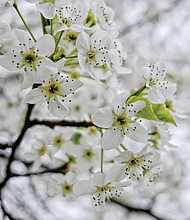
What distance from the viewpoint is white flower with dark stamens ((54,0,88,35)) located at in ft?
3.78

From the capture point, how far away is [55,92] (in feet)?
3.76

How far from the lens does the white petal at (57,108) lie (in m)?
1.14

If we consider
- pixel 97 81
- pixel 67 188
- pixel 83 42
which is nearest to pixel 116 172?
pixel 97 81

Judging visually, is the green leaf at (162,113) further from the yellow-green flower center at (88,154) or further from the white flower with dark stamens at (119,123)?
the yellow-green flower center at (88,154)

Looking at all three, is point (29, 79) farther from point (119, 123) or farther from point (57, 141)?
point (57, 141)

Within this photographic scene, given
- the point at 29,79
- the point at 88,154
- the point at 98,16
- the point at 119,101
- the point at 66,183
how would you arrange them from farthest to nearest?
the point at 66,183 < the point at 88,154 < the point at 98,16 < the point at 119,101 < the point at 29,79

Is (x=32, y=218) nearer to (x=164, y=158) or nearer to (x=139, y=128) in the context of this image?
(x=164, y=158)

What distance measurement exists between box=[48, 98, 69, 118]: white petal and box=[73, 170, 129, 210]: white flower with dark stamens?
21cm

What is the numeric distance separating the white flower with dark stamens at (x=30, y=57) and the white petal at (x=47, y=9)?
0.06 m

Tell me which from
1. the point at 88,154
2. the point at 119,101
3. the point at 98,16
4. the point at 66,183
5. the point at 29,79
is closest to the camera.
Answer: the point at 29,79

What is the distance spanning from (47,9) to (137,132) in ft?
1.35

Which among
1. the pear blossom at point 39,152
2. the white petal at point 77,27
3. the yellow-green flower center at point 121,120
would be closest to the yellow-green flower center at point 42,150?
the pear blossom at point 39,152

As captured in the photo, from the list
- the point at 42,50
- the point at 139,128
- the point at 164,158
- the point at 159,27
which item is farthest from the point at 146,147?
the point at 159,27

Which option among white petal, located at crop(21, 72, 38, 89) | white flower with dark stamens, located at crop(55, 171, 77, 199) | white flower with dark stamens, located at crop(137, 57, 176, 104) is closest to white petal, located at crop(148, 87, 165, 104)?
white flower with dark stamens, located at crop(137, 57, 176, 104)
